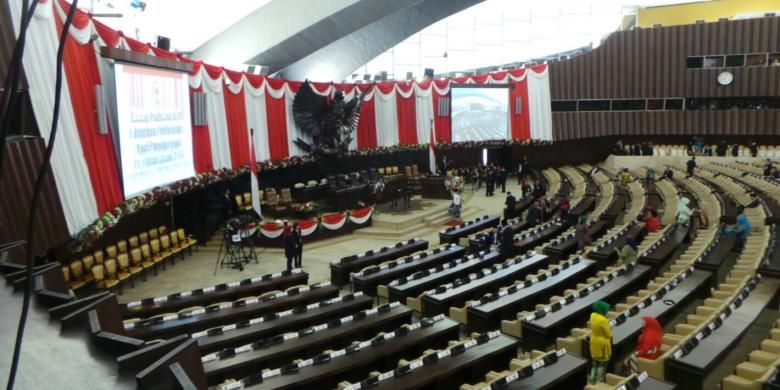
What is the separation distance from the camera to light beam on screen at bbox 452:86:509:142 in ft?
81.5

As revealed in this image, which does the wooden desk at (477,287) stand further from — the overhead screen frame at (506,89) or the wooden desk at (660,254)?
the overhead screen frame at (506,89)

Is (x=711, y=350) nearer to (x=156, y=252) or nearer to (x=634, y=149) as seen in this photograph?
(x=156, y=252)

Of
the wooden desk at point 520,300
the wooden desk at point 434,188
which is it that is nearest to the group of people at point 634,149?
the wooden desk at point 434,188

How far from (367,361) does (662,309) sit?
4.43 m

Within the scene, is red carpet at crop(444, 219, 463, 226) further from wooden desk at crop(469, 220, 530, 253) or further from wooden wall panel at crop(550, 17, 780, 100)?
wooden wall panel at crop(550, 17, 780, 100)

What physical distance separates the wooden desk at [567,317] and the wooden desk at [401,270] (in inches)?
137

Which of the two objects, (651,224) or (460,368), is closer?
(460,368)

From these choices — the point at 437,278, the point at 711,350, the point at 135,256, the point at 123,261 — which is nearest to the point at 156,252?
the point at 135,256

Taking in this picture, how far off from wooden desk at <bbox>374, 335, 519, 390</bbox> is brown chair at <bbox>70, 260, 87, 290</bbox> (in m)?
6.92

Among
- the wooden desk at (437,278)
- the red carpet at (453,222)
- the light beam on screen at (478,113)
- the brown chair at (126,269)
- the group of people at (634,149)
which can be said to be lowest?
the red carpet at (453,222)

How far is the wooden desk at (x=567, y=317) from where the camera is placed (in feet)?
24.8

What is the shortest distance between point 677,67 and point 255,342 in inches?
976

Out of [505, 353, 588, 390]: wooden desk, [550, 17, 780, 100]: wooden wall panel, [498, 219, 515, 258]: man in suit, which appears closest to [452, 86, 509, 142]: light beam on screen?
[550, 17, 780, 100]: wooden wall panel

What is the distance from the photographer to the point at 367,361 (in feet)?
21.2
